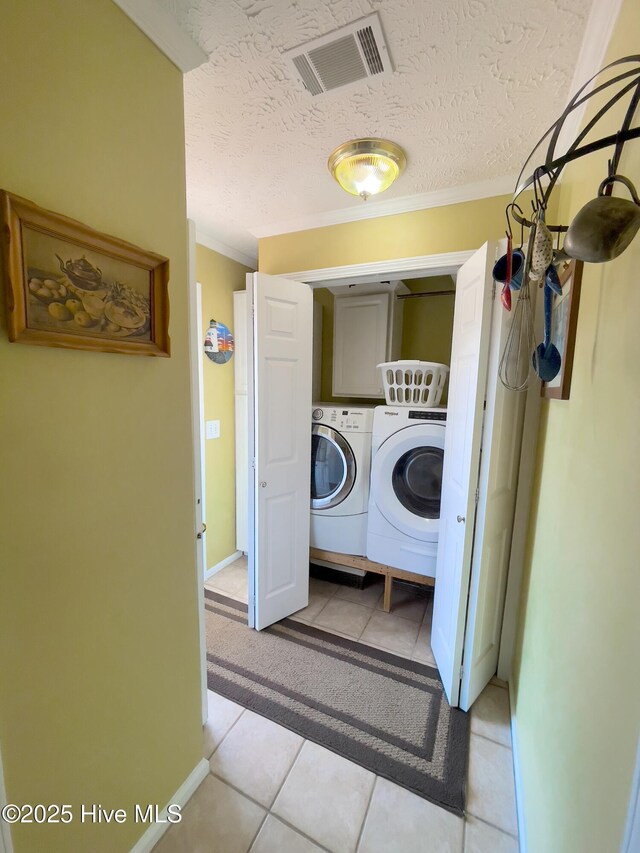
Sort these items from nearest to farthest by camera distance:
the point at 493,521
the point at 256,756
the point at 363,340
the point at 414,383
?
the point at 256,756, the point at 493,521, the point at 414,383, the point at 363,340

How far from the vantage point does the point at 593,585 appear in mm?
723

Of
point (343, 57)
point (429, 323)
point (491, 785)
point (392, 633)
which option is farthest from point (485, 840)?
point (429, 323)

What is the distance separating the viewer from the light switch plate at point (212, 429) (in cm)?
240

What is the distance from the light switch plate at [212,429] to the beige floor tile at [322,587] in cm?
130

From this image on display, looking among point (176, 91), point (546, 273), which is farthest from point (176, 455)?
point (546, 273)

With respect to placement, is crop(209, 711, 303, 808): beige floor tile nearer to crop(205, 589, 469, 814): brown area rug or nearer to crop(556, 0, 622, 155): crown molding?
crop(205, 589, 469, 814): brown area rug

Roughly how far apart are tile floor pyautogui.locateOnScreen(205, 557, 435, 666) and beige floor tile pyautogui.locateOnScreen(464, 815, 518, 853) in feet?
2.26

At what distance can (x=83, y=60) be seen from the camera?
29.8 inches

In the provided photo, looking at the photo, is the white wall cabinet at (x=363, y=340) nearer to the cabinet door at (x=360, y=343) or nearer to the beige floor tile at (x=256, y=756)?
the cabinet door at (x=360, y=343)

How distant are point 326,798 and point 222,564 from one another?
1687 mm

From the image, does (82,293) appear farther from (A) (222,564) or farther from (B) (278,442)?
(A) (222,564)

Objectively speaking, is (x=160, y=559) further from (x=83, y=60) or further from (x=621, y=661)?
(x=83, y=60)

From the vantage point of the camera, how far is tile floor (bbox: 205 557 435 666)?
1.94 metres

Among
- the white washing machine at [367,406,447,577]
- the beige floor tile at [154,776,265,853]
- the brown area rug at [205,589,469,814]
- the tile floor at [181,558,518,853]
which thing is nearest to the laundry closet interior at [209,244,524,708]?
the white washing machine at [367,406,447,577]
